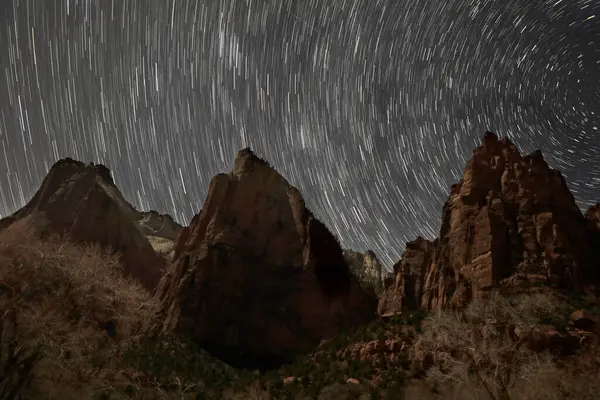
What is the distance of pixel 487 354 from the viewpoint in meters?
20.8

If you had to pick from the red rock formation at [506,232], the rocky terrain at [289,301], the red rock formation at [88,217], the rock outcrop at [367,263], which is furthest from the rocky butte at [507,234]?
the rock outcrop at [367,263]

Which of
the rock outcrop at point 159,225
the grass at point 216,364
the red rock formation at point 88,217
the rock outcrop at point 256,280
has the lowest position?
the grass at point 216,364

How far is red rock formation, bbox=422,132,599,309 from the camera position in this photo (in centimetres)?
4166

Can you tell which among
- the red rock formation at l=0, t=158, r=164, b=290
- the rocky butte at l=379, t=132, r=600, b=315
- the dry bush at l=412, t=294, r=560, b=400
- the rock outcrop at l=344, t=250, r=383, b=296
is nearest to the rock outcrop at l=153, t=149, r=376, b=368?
the rocky butte at l=379, t=132, r=600, b=315

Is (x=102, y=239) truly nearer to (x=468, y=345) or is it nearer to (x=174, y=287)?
(x=174, y=287)

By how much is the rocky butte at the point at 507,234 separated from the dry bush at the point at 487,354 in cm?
803

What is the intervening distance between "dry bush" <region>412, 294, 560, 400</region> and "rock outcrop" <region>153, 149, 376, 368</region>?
23.1 metres

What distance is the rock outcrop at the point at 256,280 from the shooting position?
5088cm

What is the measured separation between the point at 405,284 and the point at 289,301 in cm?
2609

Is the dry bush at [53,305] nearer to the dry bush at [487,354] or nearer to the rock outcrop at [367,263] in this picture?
the dry bush at [487,354]

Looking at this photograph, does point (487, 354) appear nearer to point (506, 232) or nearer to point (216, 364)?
point (506, 232)

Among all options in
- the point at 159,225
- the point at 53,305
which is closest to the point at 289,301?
the point at 53,305

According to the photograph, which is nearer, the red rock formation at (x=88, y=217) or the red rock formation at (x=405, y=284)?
the red rock formation at (x=405, y=284)

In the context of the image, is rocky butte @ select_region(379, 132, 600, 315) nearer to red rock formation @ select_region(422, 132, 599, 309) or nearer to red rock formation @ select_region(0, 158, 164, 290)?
red rock formation @ select_region(422, 132, 599, 309)
